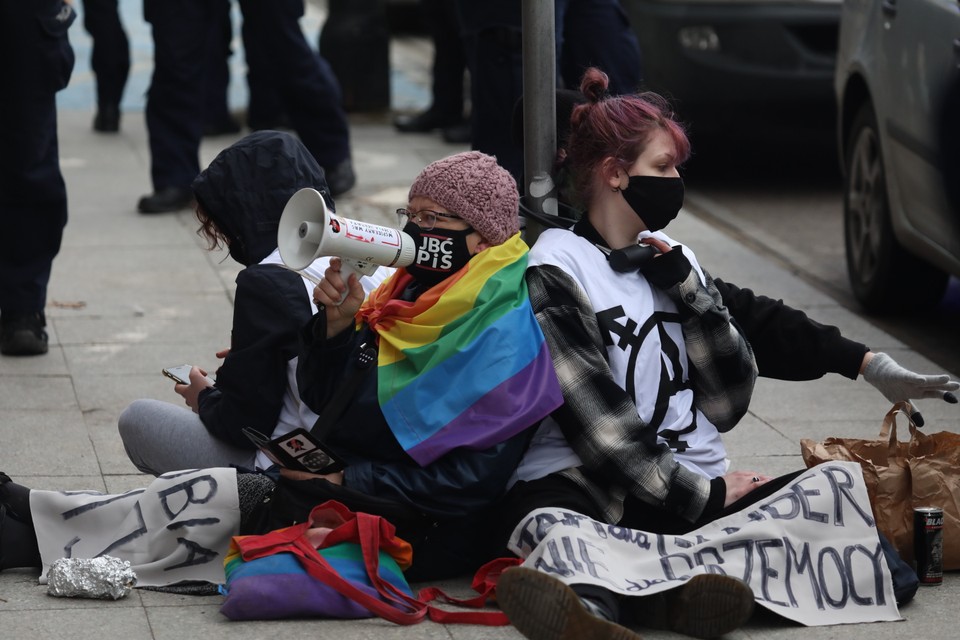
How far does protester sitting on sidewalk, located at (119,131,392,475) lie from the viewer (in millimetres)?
3695

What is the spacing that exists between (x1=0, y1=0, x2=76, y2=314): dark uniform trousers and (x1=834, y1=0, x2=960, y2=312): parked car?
9.74 ft

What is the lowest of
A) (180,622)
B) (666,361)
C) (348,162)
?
(348,162)

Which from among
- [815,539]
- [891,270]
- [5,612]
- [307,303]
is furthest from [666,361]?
[891,270]

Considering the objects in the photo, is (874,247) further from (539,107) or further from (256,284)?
(256,284)

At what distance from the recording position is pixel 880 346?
6.02 meters

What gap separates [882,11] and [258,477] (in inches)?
140

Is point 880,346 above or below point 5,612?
below

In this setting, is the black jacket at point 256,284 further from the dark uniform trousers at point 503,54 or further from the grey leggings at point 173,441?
the dark uniform trousers at point 503,54

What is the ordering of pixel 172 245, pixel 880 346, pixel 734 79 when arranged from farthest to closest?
pixel 734 79 → pixel 172 245 → pixel 880 346

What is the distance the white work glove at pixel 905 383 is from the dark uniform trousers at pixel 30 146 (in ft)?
9.52

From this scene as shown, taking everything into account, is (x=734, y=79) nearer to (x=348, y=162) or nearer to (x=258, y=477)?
(x=348, y=162)

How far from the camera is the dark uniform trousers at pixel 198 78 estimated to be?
7.69 meters

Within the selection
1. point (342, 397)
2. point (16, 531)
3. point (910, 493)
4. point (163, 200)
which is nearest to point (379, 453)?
point (342, 397)

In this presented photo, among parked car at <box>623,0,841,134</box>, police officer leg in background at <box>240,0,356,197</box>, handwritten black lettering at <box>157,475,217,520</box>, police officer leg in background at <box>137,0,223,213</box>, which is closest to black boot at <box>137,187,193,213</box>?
police officer leg in background at <box>137,0,223,213</box>
